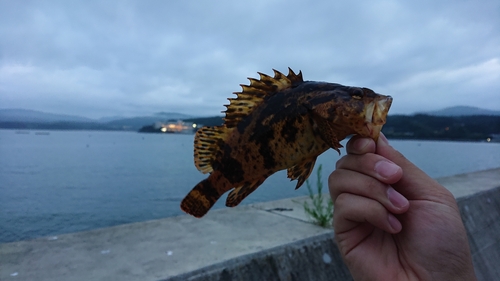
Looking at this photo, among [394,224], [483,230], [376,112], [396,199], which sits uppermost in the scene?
[376,112]

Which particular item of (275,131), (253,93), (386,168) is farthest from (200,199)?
(386,168)

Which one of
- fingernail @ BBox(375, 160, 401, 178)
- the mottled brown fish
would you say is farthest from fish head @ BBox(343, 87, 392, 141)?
fingernail @ BBox(375, 160, 401, 178)

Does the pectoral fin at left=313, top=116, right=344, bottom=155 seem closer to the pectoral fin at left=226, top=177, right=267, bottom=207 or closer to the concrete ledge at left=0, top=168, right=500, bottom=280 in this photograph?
the pectoral fin at left=226, top=177, right=267, bottom=207

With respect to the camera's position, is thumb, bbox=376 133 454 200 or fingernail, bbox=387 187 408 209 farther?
thumb, bbox=376 133 454 200

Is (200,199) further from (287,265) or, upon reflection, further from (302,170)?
(287,265)

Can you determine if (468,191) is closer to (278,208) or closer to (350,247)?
(278,208)

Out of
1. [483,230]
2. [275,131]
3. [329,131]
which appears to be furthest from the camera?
[483,230]
